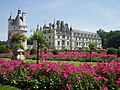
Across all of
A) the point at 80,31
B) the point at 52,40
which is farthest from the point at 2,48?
the point at 80,31

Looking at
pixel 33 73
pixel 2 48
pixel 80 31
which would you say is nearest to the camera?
pixel 33 73

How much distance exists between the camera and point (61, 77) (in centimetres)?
669

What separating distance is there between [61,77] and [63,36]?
7180 cm

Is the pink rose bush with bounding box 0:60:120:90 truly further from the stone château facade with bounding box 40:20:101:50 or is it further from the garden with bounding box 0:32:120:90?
the stone château facade with bounding box 40:20:101:50

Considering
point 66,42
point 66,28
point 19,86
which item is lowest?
point 19,86

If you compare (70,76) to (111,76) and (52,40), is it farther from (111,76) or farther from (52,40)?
(52,40)

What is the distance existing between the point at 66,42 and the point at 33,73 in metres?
71.8

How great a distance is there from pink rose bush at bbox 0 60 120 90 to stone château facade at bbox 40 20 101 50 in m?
65.7

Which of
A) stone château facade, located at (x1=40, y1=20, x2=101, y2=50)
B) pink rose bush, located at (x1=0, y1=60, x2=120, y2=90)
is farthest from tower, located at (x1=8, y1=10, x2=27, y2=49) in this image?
pink rose bush, located at (x1=0, y1=60, x2=120, y2=90)

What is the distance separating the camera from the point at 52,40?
244 ft

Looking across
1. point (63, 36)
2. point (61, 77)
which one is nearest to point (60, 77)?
point (61, 77)

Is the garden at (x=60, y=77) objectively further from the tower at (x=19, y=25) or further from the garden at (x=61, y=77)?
the tower at (x=19, y=25)

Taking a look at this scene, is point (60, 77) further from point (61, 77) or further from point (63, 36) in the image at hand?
point (63, 36)

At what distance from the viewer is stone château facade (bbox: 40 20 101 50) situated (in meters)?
74.2
